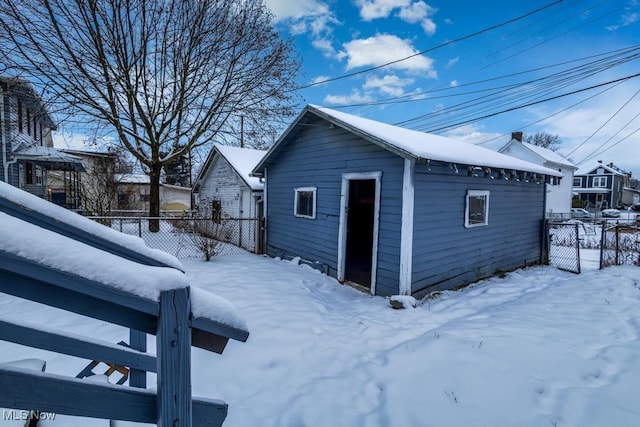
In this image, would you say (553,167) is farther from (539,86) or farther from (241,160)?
(241,160)

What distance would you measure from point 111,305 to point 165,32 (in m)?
12.2

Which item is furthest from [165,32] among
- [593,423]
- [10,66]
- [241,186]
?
[593,423]

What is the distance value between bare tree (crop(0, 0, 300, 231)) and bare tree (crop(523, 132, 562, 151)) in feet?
136

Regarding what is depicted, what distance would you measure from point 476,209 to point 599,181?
149ft

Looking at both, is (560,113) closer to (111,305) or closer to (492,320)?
(492,320)

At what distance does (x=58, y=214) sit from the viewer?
887mm

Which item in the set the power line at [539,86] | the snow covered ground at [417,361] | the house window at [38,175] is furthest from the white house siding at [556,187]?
the house window at [38,175]

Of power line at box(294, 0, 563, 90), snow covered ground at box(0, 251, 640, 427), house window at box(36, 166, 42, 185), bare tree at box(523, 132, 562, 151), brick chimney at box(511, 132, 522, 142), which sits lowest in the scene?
snow covered ground at box(0, 251, 640, 427)

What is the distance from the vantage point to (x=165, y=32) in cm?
1022

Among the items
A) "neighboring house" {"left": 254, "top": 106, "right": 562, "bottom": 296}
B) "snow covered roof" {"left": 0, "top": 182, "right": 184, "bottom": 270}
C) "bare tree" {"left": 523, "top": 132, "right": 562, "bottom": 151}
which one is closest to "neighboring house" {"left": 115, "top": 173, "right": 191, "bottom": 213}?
"neighboring house" {"left": 254, "top": 106, "right": 562, "bottom": 296}

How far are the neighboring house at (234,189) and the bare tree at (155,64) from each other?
125 cm

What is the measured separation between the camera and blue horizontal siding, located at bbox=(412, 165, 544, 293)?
571cm

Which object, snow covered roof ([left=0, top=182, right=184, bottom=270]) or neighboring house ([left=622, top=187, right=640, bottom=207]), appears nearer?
snow covered roof ([left=0, top=182, right=184, bottom=270])

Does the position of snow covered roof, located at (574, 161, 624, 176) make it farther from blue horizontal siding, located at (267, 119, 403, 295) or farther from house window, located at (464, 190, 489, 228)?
blue horizontal siding, located at (267, 119, 403, 295)
